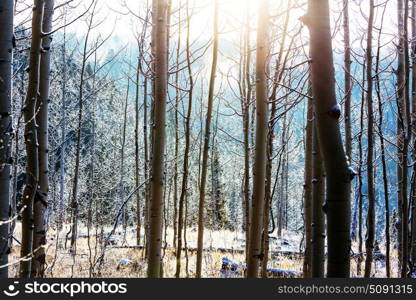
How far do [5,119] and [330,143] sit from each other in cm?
172

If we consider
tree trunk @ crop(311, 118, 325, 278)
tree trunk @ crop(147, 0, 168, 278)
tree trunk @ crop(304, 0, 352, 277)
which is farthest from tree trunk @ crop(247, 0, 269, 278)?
tree trunk @ crop(304, 0, 352, 277)

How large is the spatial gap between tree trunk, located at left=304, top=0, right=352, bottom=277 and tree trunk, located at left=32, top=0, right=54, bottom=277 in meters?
2.15

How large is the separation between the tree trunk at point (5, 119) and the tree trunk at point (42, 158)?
2.33 feet

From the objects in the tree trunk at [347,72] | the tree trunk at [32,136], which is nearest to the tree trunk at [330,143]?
the tree trunk at [32,136]

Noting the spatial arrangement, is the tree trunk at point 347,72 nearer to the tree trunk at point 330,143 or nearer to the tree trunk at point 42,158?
the tree trunk at point 330,143

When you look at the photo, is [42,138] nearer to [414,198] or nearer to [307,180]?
[307,180]

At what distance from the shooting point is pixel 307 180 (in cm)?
324

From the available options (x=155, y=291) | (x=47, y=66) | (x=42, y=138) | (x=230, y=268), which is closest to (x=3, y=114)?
(x=42, y=138)

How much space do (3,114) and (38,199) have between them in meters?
0.99

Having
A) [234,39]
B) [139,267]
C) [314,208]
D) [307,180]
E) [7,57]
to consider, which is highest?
[234,39]

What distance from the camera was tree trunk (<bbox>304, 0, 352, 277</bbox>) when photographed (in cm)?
145

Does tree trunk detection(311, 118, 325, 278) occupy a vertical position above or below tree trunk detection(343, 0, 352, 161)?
below

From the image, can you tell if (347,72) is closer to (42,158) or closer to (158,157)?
→ (158,157)

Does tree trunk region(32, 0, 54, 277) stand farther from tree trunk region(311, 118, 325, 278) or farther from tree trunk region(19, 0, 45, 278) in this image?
tree trunk region(311, 118, 325, 278)
